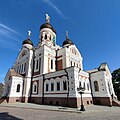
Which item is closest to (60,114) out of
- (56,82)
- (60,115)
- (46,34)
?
(60,115)

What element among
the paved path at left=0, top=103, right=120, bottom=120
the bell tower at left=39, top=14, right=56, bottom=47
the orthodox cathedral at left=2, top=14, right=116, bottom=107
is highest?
the bell tower at left=39, top=14, right=56, bottom=47

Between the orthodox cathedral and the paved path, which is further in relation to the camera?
the orthodox cathedral

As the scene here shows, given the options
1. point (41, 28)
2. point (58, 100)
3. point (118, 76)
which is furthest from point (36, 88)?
point (118, 76)

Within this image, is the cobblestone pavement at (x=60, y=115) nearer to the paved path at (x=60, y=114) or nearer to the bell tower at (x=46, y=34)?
the paved path at (x=60, y=114)

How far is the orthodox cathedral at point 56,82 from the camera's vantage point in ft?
54.5

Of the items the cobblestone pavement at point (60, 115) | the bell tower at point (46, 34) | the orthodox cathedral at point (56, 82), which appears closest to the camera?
the cobblestone pavement at point (60, 115)

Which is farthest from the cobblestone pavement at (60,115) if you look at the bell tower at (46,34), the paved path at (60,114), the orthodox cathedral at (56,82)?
the bell tower at (46,34)

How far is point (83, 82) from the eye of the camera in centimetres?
1847

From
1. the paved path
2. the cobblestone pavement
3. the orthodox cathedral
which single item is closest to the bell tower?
the orthodox cathedral

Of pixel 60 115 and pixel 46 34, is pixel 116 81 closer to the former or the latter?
pixel 46 34

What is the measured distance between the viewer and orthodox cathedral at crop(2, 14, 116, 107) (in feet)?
54.5

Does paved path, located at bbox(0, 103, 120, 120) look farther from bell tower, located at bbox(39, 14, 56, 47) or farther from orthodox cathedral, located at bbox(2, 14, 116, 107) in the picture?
bell tower, located at bbox(39, 14, 56, 47)

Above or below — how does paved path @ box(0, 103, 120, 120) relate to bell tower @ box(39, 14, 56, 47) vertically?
below

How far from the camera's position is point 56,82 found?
61.4 feet
